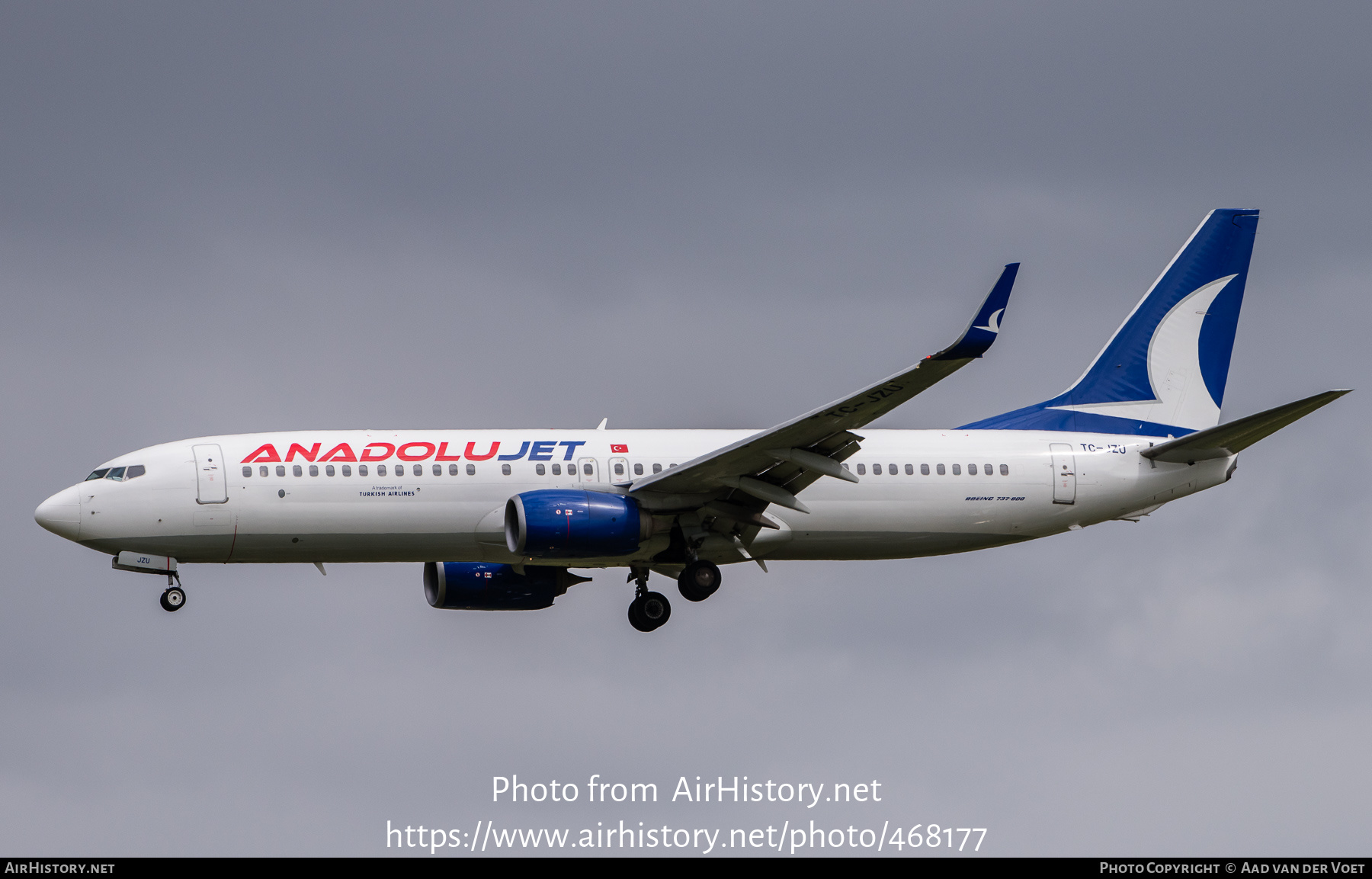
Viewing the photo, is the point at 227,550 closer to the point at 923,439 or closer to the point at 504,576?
the point at 504,576

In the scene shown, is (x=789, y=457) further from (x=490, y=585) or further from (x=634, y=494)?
(x=490, y=585)

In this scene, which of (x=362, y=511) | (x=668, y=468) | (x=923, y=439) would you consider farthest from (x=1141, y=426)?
(x=362, y=511)

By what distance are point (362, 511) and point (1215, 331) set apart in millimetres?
23781

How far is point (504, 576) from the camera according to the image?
4459cm

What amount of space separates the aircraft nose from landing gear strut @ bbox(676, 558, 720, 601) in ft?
45.3

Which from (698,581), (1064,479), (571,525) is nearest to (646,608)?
(698,581)

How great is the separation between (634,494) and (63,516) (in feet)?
42.4

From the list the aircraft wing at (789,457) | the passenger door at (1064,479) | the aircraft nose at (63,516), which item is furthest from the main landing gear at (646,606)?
the aircraft nose at (63,516)

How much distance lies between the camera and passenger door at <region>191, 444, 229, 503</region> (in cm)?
3869

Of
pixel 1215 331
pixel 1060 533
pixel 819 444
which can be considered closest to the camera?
pixel 819 444

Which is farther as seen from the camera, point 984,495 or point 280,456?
point 984,495

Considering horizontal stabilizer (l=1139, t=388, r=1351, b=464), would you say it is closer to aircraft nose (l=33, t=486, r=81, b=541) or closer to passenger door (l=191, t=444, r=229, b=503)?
passenger door (l=191, t=444, r=229, b=503)

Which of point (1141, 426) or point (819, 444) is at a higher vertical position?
point (1141, 426)

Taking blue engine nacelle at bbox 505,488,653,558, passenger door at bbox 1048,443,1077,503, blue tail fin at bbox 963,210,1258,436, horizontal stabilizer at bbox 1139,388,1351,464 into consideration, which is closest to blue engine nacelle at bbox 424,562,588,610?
blue engine nacelle at bbox 505,488,653,558
